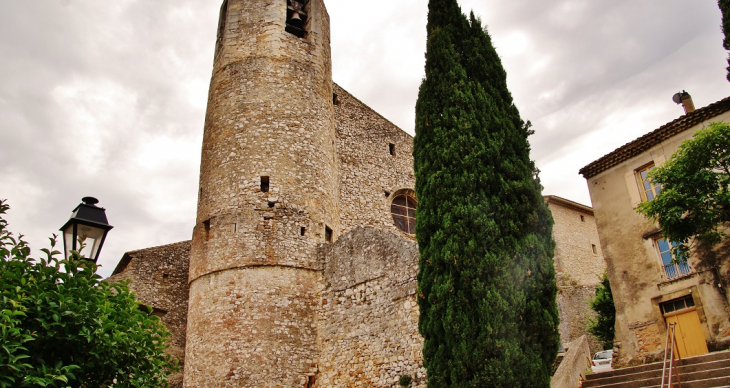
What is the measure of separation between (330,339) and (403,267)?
8.50 feet

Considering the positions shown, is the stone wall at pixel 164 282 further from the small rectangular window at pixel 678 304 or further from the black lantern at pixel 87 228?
the small rectangular window at pixel 678 304

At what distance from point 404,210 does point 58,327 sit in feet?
47.1

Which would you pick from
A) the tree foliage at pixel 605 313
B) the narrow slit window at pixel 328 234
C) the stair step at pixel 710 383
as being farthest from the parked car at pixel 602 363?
the narrow slit window at pixel 328 234

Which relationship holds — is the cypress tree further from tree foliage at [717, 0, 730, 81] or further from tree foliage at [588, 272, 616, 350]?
tree foliage at [588, 272, 616, 350]

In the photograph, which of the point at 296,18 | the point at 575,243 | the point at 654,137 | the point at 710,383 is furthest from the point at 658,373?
the point at 575,243

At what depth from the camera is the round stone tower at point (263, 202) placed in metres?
12.5

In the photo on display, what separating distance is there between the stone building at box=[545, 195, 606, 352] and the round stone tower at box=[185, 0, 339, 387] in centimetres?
1289

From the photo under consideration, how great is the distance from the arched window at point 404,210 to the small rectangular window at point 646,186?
7.29m

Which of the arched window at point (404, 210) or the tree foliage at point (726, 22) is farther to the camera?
the arched window at point (404, 210)

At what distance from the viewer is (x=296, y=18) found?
672 inches

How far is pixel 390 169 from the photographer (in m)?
19.4

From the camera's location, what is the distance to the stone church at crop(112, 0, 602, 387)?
480 inches

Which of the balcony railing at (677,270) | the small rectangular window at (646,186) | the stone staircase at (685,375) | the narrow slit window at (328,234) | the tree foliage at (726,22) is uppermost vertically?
the tree foliage at (726,22)

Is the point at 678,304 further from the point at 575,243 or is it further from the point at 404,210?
the point at 575,243
